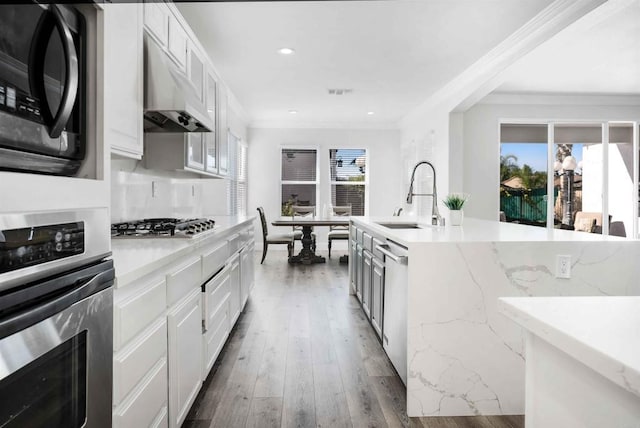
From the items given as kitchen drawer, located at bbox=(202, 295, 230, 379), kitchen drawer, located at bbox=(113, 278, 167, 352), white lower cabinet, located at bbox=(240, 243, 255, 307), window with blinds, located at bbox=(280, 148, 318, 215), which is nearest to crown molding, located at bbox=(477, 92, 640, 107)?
window with blinds, located at bbox=(280, 148, 318, 215)

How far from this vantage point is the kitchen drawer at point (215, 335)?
2.24m

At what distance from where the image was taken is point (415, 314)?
2064 millimetres

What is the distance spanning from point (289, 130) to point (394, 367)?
657 centimetres

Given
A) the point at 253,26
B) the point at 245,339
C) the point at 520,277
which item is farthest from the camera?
the point at 253,26

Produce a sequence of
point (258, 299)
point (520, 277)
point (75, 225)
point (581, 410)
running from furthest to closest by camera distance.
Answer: point (258, 299), point (520, 277), point (75, 225), point (581, 410)

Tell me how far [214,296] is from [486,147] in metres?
5.09

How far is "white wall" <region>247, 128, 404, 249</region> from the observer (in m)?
8.38

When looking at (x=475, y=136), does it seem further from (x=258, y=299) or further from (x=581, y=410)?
(x=581, y=410)

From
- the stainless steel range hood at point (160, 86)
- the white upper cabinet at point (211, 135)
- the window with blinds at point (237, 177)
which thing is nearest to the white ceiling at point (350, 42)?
the white upper cabinet at point (211, 135)

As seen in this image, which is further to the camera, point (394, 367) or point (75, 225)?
point (394, 367)

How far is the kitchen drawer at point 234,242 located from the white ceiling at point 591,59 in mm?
3254

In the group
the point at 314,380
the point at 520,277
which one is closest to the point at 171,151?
the point at 314,380

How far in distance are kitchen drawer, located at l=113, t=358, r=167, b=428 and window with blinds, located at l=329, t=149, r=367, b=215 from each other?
7.10 meters

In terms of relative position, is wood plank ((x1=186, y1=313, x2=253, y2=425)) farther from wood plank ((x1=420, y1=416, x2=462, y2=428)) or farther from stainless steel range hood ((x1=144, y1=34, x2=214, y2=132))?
stainless steel range hood ((x1=144, y1=34, x2=214, y2=132))
